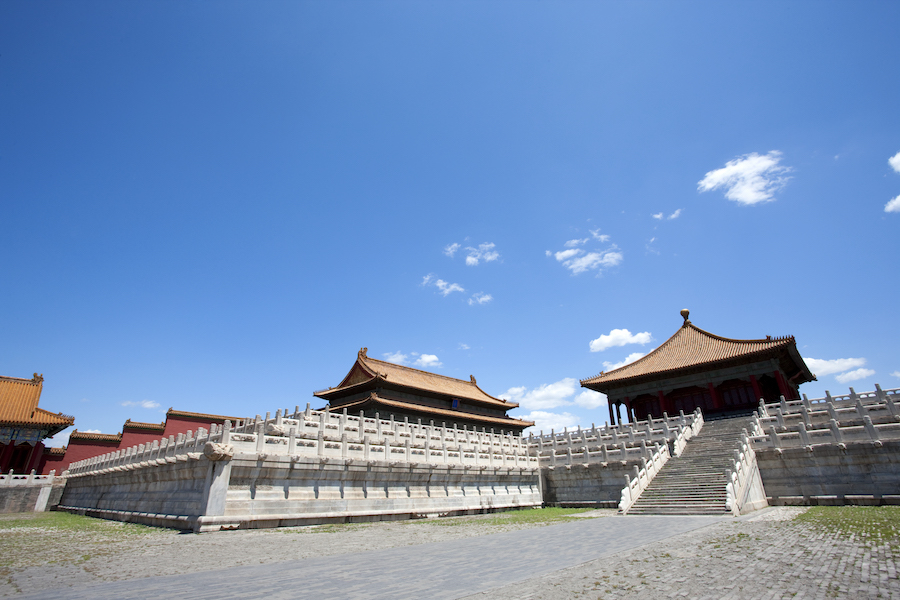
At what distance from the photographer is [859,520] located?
1227 centimetres

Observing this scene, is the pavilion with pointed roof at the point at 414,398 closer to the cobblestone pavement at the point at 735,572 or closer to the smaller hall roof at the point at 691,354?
the smaller hall roof at the point at 691,354

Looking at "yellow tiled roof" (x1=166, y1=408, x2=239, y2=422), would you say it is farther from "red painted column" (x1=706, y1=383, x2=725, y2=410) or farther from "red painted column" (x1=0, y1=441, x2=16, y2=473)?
"red painted column" (x1=706, y1=383, x2=725, y2=410)

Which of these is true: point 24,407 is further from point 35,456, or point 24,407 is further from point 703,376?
point 703,376

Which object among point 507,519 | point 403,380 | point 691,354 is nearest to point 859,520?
point 507,519

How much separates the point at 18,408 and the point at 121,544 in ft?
98.0

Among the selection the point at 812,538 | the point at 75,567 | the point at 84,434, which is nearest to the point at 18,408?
the point at 84,434

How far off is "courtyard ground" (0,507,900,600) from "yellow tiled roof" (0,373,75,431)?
21.5m

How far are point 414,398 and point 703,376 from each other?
21.3m

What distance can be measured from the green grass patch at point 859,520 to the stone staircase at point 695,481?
270 cm

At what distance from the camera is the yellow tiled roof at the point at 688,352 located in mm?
31141

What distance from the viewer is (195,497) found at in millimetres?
14391

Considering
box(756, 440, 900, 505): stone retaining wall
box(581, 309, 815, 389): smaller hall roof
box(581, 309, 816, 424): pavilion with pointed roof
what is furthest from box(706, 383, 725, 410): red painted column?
box(756, 440, 900, 505): stone retaining wall

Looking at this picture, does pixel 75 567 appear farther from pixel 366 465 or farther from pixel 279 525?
pixel 366 465

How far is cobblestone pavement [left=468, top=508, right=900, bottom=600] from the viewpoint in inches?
224
